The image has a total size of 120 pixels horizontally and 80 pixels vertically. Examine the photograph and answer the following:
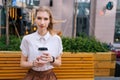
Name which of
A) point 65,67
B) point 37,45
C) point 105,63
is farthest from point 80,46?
point 37,45

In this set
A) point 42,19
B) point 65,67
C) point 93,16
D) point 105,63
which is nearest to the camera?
point 42,19

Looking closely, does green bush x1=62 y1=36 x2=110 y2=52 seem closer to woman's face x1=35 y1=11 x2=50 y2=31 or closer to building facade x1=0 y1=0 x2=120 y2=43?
woman's face x1=35 y1=11 x2=50 y2=31

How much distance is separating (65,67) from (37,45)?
3.36 feet

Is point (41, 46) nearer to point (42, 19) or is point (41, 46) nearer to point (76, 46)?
point (42, 19)

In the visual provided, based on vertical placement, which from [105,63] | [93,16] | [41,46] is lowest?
[105,63]


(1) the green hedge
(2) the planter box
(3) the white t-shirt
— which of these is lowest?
(2) the planter box

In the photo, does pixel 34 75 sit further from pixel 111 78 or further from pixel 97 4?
pixel 97 4

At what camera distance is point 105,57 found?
4.74 metres

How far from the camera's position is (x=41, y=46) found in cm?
316

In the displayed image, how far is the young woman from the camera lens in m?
3.14

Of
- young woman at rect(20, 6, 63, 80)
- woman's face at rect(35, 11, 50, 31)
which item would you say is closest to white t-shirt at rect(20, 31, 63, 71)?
young woman at rect(20, 6, 63, 80)

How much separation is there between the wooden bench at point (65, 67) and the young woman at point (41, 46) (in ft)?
2.26

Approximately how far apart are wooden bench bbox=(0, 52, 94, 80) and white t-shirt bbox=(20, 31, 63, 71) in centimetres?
72

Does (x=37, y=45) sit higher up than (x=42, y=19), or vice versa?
(x=42, y=19)
